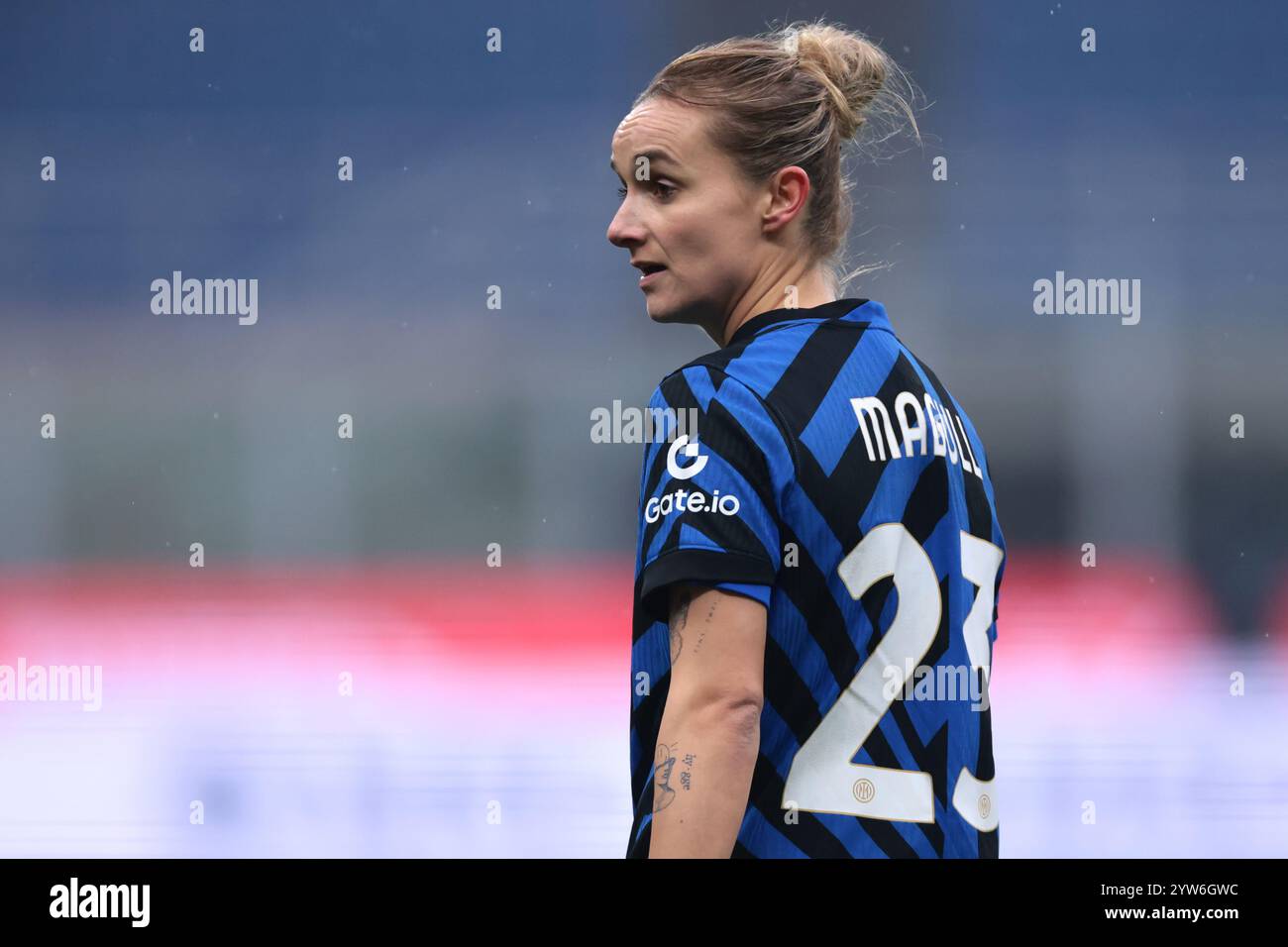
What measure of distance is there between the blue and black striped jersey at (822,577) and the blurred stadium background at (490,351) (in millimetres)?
4098

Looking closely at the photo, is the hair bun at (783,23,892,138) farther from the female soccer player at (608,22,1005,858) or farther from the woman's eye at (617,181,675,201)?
the woman's eye at (617,181,675,201)

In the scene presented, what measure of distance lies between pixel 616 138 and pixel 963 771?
72 cm

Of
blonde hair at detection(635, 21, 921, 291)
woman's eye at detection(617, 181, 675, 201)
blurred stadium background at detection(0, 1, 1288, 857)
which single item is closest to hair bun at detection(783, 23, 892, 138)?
blonde hair at detection(635, 21, 921, 291)

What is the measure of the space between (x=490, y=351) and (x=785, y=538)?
4883mm

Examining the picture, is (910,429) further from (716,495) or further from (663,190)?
(663,190)

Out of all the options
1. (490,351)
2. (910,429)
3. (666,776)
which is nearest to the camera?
(666,776)

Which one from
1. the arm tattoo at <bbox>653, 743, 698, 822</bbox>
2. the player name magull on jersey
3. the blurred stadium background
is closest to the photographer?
the arm tattoo at <bbox>653, 743, 698, 822</bbox>

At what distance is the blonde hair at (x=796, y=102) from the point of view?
51.9 inches

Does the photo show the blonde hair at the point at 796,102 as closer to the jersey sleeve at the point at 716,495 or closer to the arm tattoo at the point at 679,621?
the jersey sleeve at the point at 716,495

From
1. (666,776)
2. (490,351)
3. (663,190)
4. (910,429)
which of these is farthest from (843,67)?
(490,351)

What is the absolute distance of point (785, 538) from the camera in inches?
45.4

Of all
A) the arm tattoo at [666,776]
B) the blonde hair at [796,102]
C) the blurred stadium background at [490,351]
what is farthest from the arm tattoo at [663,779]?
the blurred stadium background at [490,351]

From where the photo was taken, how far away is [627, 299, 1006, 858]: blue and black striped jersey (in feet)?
3.72

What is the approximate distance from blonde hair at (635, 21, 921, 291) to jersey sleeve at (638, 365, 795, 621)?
279 millimetres
